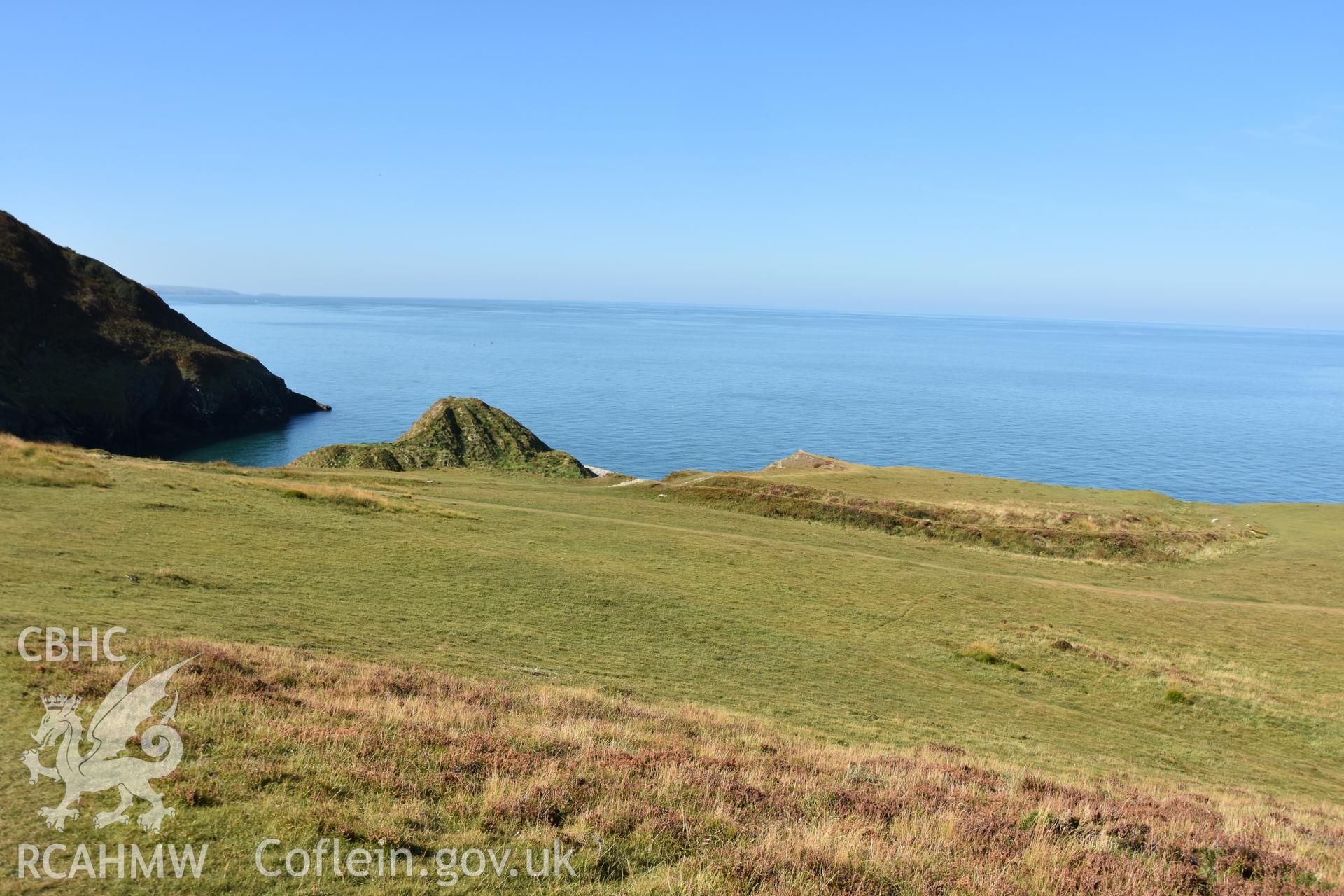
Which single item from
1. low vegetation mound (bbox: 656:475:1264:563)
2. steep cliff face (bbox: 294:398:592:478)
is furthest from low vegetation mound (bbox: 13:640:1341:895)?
steep cliff face (bbox: 294:398:592:478)

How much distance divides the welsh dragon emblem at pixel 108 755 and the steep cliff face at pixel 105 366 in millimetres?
82780

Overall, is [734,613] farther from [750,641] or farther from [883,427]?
[883,427]

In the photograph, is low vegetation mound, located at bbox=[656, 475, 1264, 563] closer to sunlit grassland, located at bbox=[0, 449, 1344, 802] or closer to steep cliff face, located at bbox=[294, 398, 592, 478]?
sunlit grassland, located at bbox=[0, 449, 1344, 802]

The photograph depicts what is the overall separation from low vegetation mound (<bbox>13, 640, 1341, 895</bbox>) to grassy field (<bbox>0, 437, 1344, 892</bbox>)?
0.08 m

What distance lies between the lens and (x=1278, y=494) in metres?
93.2

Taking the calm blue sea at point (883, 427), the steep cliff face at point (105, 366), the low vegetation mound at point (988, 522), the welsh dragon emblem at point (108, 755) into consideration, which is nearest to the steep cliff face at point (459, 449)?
the low vegetation mound at point (988, 522)

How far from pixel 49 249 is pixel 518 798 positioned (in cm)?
14070

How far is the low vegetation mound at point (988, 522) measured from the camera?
49.7 metres

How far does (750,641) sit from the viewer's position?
25.3 m

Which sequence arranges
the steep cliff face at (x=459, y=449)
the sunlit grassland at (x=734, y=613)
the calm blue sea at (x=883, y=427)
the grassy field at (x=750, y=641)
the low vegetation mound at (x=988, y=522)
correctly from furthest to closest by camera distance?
the calm blue sea at (x=883, y=427) < the steep cliff face at (x=459, y=449) < the low vegetation mound at (x=988, y=522) < the sunlit grassland at (x=734, y=613) < the grassy field at (x=750, y=641)

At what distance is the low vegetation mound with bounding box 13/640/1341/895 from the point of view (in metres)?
8.62

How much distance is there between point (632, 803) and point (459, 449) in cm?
6792

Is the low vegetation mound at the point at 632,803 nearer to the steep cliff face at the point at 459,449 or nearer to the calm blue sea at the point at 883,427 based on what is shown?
the steep cliff face at the point at 459,449

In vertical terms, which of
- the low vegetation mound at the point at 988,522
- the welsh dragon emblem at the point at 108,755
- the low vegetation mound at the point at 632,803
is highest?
the welsh dragon emblem at the point at 108,755
